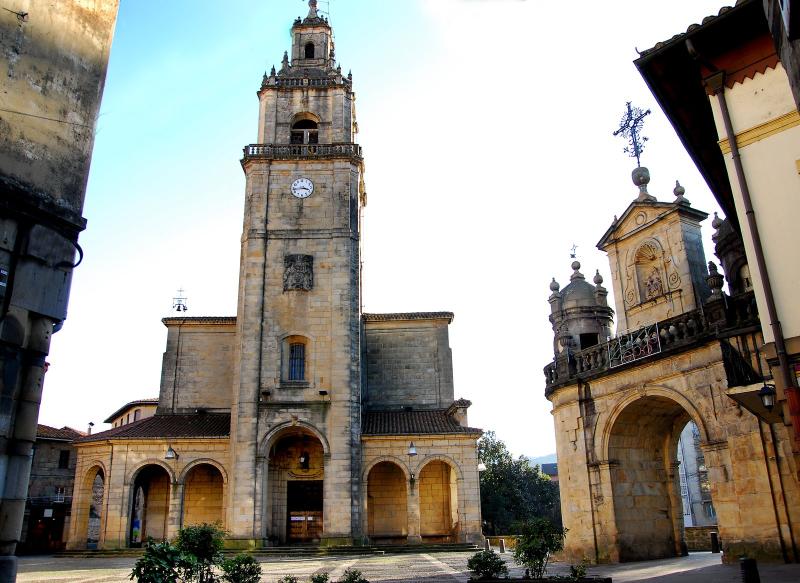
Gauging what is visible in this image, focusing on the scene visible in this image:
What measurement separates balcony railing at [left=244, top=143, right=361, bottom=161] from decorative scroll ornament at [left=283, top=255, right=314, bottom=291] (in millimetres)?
5906

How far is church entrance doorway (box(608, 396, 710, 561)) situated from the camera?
17297mm

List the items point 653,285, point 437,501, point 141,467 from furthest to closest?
point 437,501
point 141,467
point 653,285

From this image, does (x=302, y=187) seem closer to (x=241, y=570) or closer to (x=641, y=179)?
(x=641, y=179)

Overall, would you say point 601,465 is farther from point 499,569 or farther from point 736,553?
point 499,569

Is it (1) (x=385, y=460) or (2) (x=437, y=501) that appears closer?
(1) (x=385, y=460)

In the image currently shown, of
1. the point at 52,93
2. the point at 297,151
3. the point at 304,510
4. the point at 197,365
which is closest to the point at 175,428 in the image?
the point at 197,365

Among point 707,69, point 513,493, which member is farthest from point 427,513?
point 707,69

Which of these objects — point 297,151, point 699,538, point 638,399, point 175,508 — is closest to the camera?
point 638,399

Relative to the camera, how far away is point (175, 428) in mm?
34625

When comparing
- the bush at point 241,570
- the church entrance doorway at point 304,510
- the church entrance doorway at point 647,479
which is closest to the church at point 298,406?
the church entrance doorway at point 304,510

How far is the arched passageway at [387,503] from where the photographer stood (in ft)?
114

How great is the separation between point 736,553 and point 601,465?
4517 mm

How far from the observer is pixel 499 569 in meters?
12.1

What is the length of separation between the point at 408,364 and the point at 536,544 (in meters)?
26.9
